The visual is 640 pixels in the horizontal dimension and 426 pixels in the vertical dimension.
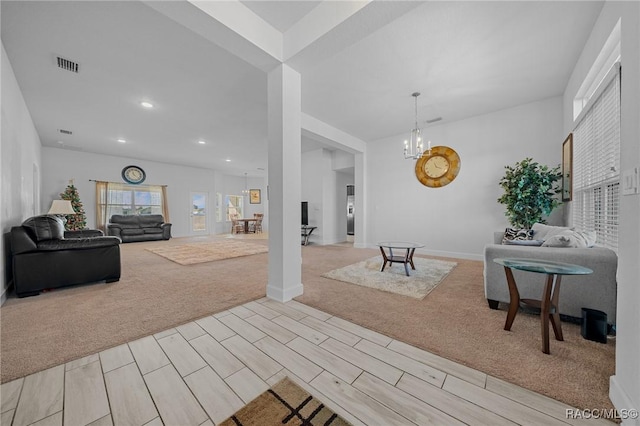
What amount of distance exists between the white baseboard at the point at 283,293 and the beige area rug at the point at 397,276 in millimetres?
850

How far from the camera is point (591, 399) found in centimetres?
120

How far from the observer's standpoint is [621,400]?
1104 mm

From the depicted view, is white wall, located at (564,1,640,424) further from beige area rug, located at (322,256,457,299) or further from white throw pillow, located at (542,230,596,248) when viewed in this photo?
beige area rug, located at (322,256,457,299)

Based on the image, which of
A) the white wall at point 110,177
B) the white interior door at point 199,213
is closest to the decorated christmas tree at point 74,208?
the white wall at point 110,177

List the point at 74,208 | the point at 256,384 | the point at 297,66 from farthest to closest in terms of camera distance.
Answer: the point at 74,208 < the point at 297,66 < the point at 256,384

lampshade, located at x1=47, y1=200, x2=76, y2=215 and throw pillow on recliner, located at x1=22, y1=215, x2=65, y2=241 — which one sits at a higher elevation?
lampshade, located at x1=47, y1=200, x2=76, y2=215

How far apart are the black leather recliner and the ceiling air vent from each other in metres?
1.91

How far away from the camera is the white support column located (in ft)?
8.30

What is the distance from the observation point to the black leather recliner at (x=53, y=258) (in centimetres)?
259

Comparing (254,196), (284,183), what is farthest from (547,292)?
(254,196)

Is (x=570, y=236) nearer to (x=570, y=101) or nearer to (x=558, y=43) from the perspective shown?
(x=558, y=43)

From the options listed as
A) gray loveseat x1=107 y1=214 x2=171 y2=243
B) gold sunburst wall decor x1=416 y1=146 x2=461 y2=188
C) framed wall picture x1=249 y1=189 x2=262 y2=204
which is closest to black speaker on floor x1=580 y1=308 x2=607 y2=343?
gold sunburst wall decor x1=416 y1=146 x2=461 y2=188

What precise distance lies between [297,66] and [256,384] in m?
2.90

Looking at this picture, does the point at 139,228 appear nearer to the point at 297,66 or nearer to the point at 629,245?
the point at 297,66
